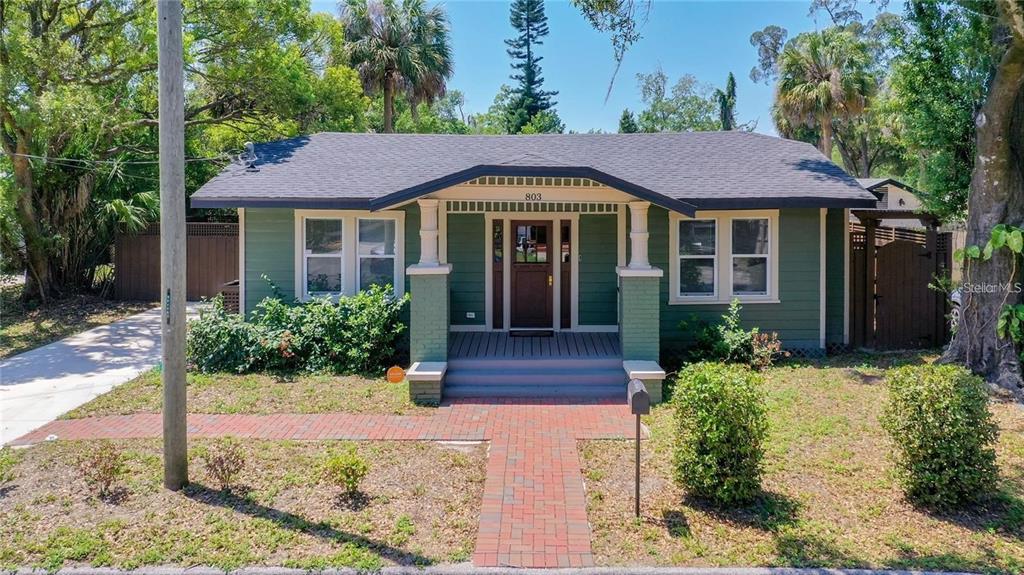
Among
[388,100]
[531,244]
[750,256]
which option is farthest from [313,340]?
[388,100]

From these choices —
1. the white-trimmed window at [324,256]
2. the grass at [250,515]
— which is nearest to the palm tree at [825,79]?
the white-trimmed window at [324,256]

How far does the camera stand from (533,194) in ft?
27.9

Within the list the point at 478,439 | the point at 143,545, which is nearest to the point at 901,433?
the point at 478,439

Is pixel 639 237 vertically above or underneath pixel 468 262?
above

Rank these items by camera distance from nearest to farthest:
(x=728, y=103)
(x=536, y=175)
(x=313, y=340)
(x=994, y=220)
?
1. (x=536, y=175)
2. (x=994, y=220)
3. (x=313, y=340)
4. (x=728, y=103)

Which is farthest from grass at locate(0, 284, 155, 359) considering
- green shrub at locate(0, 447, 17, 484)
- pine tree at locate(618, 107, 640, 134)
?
pine tree at locate(618, 107, 640, 134)

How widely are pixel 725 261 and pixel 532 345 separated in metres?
3.61

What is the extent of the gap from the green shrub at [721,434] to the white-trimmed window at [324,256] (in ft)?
23.4

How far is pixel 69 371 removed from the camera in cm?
962

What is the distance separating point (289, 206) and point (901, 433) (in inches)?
334

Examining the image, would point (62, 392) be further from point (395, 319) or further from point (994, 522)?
point (994, 522)

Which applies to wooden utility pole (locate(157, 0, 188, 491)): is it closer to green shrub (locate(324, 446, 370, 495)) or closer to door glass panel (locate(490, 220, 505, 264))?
green shrub (locate(324, 446, 370, 495))

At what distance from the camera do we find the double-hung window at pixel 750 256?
1055 centimetres

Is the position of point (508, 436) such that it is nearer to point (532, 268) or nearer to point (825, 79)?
point (532, 268)
